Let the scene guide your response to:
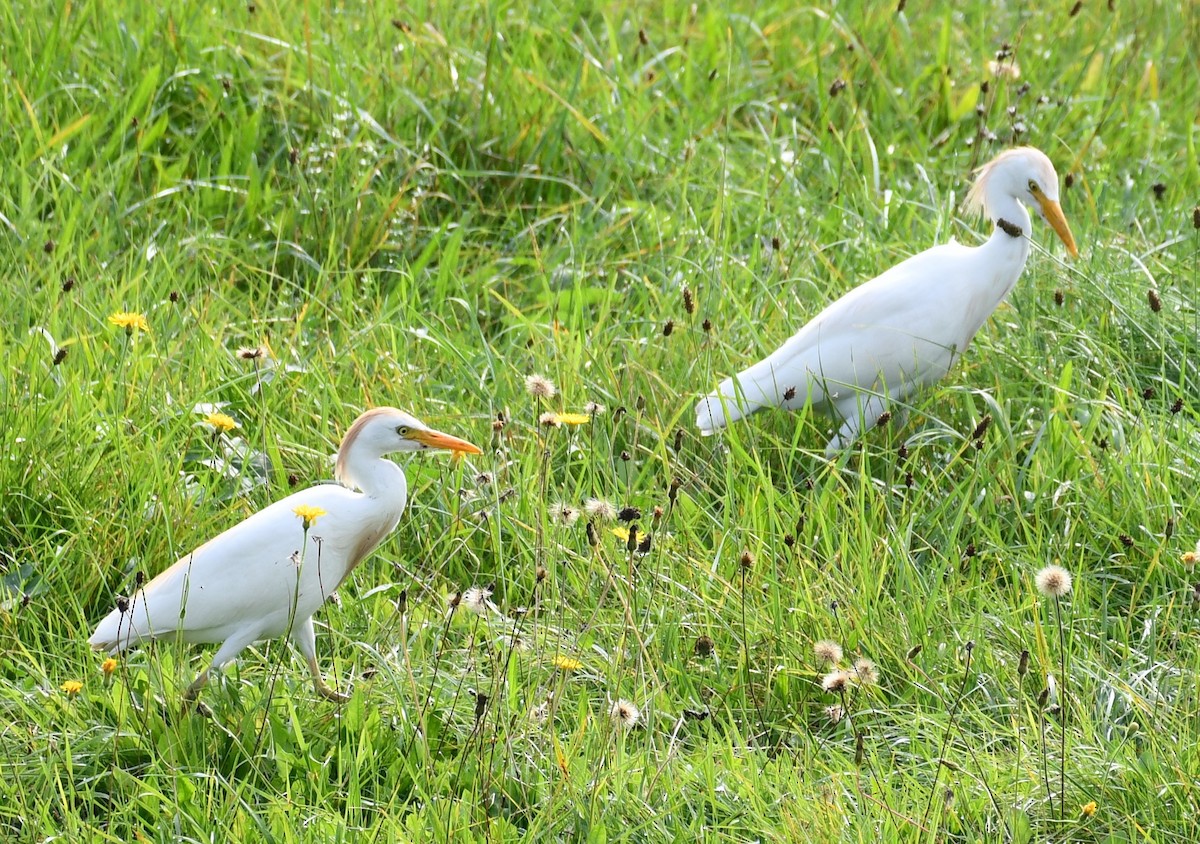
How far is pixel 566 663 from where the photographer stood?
2814 millimetres

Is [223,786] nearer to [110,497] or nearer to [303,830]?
[303,830]

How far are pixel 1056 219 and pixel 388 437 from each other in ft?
6.79

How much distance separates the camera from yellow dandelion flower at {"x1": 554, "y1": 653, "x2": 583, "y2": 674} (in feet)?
9.19

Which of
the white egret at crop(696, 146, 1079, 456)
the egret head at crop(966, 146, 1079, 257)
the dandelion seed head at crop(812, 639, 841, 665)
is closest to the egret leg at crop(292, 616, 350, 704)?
the dandelion seed head at crop(812, 639, 841, 665)

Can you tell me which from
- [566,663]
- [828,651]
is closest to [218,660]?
[566,663]

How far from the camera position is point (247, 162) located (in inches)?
198

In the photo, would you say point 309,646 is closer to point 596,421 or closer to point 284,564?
point 284,564

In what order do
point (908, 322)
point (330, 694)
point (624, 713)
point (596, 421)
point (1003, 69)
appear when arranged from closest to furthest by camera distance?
point (624, 713) → point (330, 694) → point (596, 421) → point (908, 322) → point (1003, 69)

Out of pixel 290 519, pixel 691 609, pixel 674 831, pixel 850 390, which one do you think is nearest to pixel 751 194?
pixel 850 390

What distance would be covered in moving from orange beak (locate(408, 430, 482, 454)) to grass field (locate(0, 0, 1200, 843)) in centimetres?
7

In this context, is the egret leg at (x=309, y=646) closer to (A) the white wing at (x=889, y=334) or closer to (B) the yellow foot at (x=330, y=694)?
(B) the yellow foot at (x=330, y=694)

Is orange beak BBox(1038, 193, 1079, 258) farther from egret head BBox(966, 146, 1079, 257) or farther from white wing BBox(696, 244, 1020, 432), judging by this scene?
white wing BBox(696, 244, 1020, 432)

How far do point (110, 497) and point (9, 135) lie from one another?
183 cm

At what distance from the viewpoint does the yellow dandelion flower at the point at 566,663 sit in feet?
9.19
